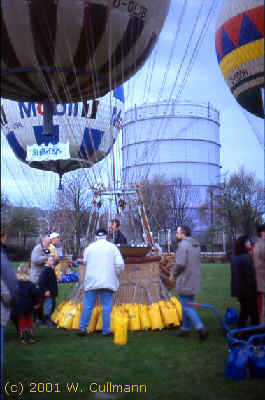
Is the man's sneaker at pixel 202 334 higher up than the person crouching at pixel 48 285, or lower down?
lower down

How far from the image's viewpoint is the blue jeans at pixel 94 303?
24.8ft

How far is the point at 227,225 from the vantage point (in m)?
42.5

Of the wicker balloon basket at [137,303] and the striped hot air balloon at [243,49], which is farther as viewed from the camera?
the striped hot air balloon at [243,49]

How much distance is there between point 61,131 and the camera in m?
20.1

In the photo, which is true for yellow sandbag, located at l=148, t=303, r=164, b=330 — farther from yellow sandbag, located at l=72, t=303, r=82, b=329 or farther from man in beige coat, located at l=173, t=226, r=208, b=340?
yellow sandbag, located at l=72, t=303, r=82, b=329

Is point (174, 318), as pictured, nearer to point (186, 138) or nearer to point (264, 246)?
point (264, 246)

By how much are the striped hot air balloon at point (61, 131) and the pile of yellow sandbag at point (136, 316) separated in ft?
37.5

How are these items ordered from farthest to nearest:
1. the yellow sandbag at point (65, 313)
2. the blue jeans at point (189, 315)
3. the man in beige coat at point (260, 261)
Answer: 1. the yellow sandbag at point (65, 313)
2. the blue jeans at point (189, 315)
3. the man in beige coat at point (260, 261)

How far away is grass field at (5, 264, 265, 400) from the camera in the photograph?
15.4ft

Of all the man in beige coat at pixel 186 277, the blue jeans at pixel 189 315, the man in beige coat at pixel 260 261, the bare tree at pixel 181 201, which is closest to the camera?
the man in beige coat at pixel 260 261

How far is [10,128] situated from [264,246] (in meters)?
16.0

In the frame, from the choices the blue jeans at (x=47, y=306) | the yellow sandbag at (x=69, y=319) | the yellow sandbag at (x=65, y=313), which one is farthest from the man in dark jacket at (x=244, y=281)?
the blue jeans at (x=47, y=306)

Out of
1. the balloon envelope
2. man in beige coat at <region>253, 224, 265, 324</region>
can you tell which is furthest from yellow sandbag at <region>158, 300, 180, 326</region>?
the balloon envelope

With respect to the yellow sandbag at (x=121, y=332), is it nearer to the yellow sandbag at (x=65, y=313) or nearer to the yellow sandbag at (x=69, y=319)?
the yellow sandbag at (x=69, y=319)
